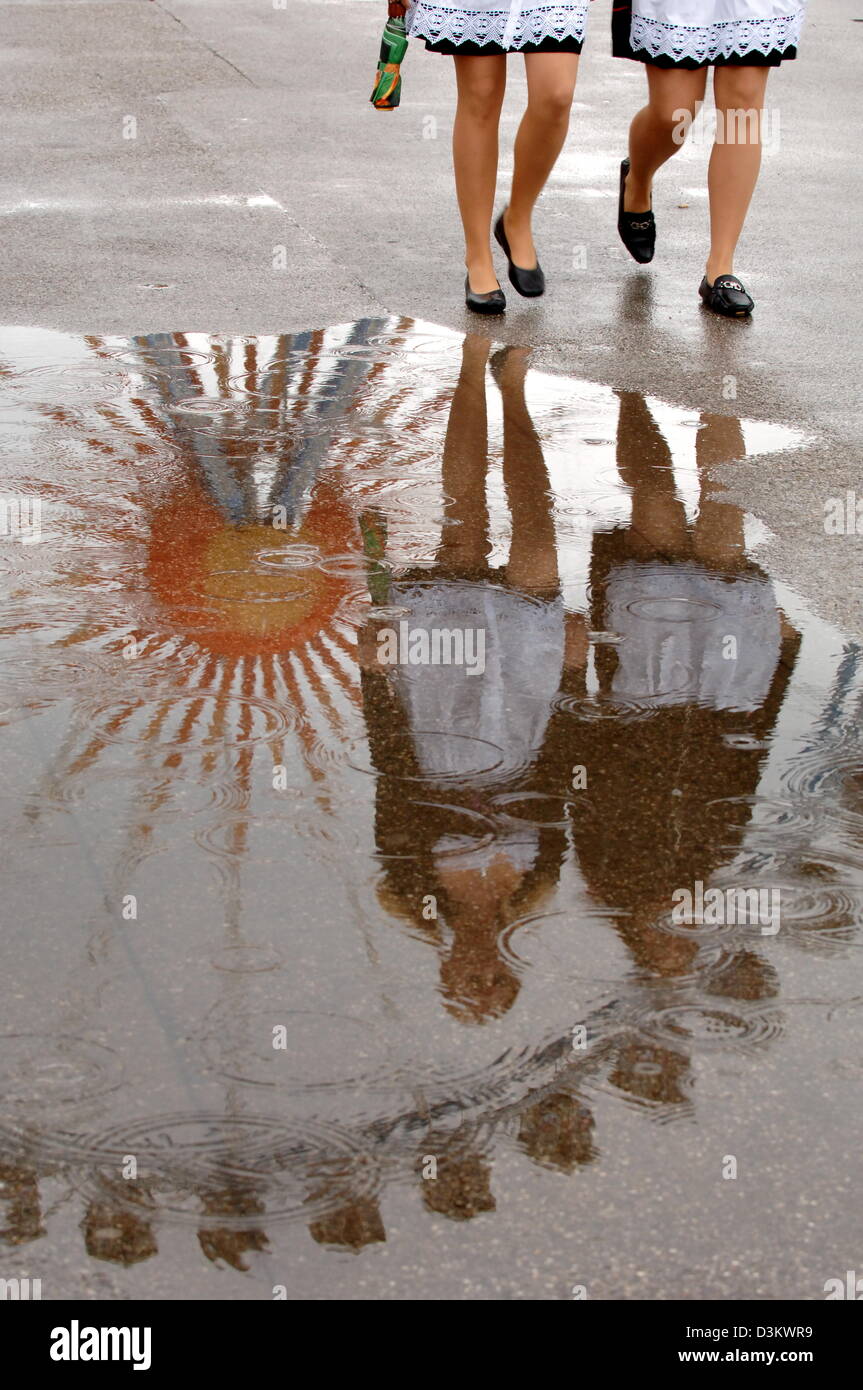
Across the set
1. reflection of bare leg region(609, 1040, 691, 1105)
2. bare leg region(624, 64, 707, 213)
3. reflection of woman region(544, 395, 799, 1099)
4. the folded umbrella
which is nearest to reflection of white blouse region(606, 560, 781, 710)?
reflection of woman region(544, 395, 799, 1099)

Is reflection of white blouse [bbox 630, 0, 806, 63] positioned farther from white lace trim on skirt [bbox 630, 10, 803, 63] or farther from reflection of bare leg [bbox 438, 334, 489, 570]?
reflection of bare leg [bbox 438, 334, 489, 570]

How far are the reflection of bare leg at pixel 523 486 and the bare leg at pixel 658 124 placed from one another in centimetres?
129

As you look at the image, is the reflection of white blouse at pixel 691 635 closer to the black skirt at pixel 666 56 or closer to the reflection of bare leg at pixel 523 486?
the reflection of bare leg at pixel 523 486

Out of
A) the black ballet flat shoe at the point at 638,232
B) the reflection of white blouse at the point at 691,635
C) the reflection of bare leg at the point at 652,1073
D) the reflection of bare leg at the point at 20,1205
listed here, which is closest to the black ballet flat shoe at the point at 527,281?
the black ballet flat shoe at the point at 638,232

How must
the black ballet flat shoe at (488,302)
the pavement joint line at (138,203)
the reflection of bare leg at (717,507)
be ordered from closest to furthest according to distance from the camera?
1. the reflection of bare leg at (717,507)
2. the black ballet flat shoe at (488,302)
3. the pavement joint line at (138,203)

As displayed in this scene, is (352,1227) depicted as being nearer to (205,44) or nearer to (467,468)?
(467,468)

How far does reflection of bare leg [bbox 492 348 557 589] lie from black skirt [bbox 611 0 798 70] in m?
1.28

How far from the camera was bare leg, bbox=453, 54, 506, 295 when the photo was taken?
6.07m

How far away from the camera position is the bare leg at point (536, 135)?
6.02 meters

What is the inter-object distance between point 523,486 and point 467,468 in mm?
200

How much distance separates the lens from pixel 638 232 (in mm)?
6891

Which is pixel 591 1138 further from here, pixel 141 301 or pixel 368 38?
pixel 368 38

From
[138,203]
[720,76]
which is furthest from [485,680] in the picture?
[138,203]

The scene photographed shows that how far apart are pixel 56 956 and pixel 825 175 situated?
7193 mm
